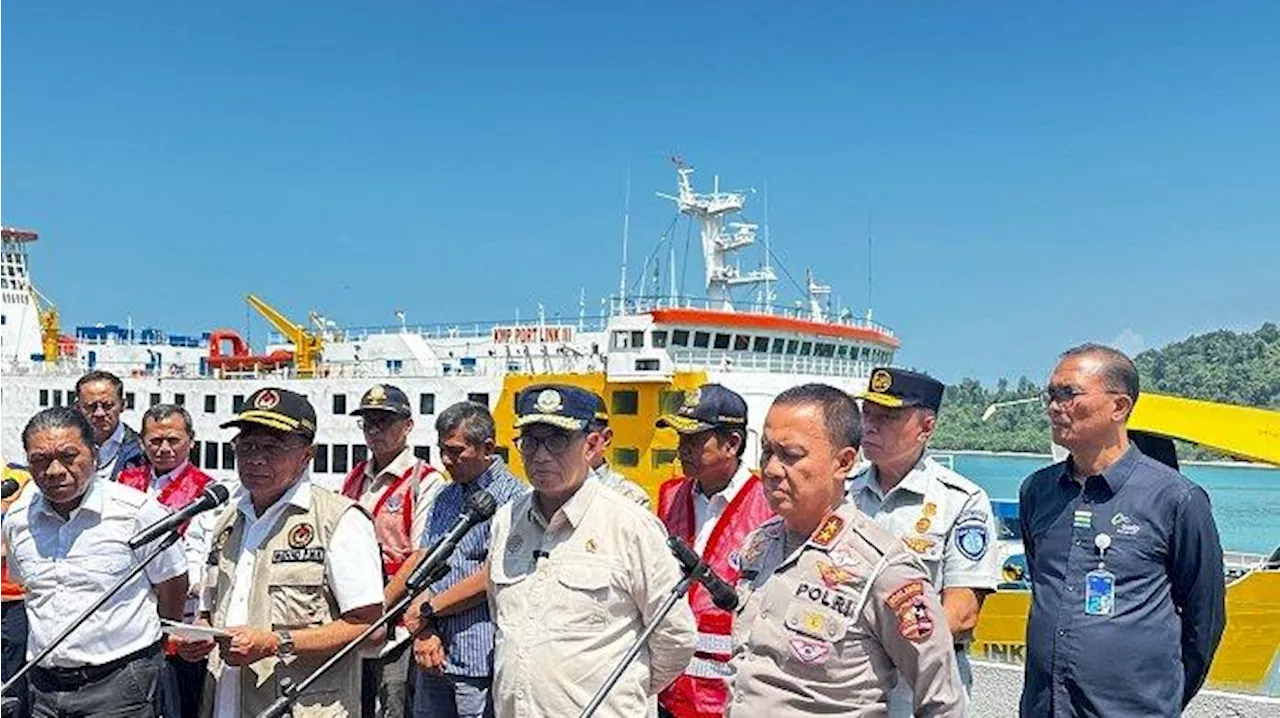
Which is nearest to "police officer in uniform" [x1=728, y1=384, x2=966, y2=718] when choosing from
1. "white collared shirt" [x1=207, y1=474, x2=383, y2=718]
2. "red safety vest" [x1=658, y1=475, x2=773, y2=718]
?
"red safety vest" [x1=658, y1=475, x2=773, y2=718]

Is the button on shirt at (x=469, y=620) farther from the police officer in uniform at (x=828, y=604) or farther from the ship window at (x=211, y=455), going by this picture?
the ship window at (x=211, y=455)

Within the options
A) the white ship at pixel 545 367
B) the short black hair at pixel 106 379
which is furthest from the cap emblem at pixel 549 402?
the white ship at pixel 545 367

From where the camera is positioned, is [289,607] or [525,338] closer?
[289,607]

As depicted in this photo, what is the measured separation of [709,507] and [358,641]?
139 cm

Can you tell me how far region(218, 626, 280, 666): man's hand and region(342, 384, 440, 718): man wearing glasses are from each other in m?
1.29

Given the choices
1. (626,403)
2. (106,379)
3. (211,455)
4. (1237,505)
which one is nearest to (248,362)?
(211,455)

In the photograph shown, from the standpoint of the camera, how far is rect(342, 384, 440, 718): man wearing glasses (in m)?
4.44

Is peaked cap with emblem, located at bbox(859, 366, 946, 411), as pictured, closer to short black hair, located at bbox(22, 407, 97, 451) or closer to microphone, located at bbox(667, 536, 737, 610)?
microphone, located at bbox(667, 536, 737, 610)

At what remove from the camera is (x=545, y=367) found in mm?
19359

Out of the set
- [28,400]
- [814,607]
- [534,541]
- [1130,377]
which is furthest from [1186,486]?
[28,400]

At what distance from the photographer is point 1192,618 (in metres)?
3.07

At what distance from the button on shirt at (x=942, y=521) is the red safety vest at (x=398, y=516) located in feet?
7.11

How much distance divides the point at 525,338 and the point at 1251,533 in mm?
41206

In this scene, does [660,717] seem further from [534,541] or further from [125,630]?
[125,630]
